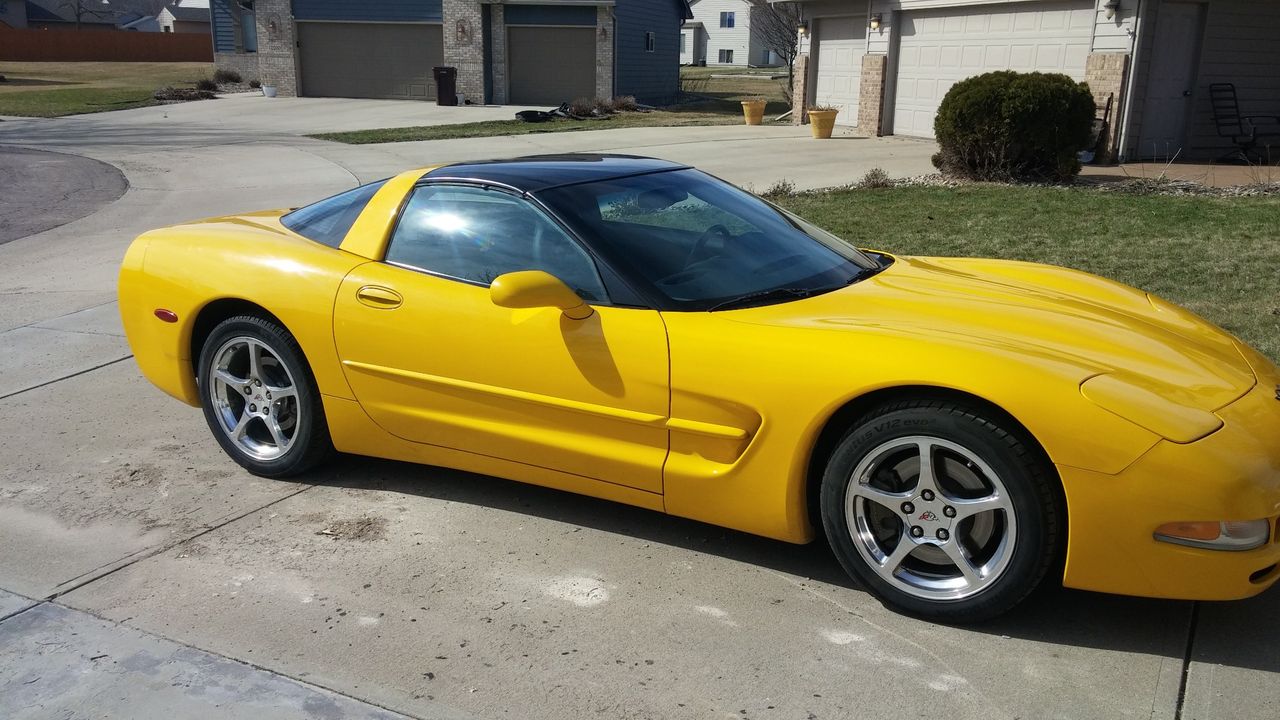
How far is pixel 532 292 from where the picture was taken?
11.7 ft

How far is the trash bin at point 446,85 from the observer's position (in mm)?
31438

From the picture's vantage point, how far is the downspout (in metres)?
15.2

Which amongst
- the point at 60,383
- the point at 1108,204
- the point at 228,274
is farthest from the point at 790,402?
the point at 1108,204

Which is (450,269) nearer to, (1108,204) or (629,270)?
(629,270)

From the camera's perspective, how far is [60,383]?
5.80 m

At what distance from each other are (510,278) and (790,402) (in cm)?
103

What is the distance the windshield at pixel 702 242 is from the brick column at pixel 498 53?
2932 cm

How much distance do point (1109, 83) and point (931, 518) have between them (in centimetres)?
1454

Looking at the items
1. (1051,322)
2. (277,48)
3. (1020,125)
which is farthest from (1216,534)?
(277,48)

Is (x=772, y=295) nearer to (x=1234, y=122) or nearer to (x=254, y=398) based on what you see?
(x=254, y=398)

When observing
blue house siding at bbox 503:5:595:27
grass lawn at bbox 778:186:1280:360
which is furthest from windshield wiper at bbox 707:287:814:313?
blue house siding at bbox 503:5:595:27

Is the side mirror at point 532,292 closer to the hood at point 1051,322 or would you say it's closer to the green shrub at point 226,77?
the hood at point 1051,322

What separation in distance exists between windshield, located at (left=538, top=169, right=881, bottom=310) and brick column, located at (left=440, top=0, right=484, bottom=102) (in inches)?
1146

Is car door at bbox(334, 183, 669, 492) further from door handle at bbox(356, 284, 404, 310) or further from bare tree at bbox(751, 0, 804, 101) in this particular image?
bare tree at bbox(751, 0, 804, 101)
